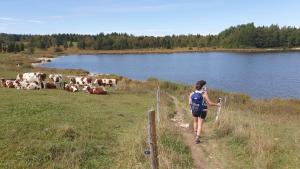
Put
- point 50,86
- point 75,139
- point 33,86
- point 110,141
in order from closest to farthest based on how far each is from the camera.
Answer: point 75,139 → point 110,141 → point 33,86 → point 50,86

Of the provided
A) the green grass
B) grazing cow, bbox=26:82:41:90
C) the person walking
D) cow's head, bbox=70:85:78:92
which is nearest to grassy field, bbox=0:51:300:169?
the green grass

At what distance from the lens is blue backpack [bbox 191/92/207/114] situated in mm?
12297

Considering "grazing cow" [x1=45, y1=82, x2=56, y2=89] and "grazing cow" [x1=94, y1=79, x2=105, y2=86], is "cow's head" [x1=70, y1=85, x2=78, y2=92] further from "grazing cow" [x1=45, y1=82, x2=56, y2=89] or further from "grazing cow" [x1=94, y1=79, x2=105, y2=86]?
"grazing cow" [x1=94, y1=79, x2=105, y2=86]

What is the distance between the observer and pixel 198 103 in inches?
491

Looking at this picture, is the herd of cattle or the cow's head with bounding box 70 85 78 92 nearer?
the herd of cattle

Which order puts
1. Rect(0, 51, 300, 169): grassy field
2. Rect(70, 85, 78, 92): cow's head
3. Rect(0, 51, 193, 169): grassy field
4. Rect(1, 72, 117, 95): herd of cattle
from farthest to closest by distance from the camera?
1. Rect(70, 85, 78, 92): cow's head
2. Rect(1, 72, 117, 95): herd of cattle
3. Rect(0, 51, 300, 169): grassy field
4. Rect(0, 51, 193, 169): grassy field

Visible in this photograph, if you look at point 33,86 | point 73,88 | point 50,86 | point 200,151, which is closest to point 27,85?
point 33,86

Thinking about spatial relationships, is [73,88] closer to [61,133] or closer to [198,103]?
[61,133]

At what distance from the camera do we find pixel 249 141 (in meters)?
12.1

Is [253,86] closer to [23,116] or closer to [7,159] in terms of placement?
[23,116]

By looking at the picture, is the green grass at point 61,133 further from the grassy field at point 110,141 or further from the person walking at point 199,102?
the person walking at point 199,102

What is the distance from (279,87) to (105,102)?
31253mm

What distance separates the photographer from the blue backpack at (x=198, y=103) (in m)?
Result: 12.3

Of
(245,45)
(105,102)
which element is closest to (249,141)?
(105,102)
